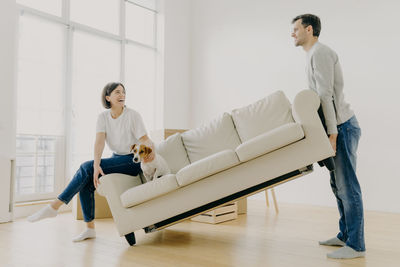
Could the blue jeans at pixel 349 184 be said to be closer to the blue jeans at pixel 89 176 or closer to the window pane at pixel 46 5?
the blue jeans at pixel 89 176

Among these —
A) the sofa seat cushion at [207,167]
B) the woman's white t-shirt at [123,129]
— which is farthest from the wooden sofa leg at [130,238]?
the woman's white t-shirt at [123,129]

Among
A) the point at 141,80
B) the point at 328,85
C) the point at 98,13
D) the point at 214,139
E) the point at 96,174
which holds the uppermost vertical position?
the point at 98,13

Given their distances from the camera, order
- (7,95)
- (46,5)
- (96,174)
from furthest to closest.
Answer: (46,5), (7,95), (96,174)

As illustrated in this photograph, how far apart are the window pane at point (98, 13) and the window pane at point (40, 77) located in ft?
1.26

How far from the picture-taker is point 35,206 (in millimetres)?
Result: 3818

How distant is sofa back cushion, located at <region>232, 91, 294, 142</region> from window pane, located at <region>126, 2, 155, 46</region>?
3.00 m

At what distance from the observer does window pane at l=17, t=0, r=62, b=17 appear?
13.1 feet

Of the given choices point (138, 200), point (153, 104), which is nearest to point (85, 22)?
point (153, 104)

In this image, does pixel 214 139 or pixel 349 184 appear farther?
pixel 214 139

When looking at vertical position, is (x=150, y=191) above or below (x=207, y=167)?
below

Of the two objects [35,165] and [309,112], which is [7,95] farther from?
[309,112]

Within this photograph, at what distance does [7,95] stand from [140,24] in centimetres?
263

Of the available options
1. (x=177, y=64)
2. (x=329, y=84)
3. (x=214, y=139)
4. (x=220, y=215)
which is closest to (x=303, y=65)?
(x=177, y=64)

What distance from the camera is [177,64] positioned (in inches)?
228
